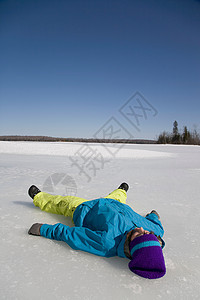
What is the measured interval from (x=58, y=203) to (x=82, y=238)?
0.68 meters

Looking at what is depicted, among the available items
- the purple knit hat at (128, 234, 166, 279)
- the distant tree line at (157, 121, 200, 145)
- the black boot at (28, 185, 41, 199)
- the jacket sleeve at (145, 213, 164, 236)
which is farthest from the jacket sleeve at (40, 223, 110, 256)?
the distant tree line at (157, 121, 200, 145)

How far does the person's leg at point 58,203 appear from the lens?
181cm

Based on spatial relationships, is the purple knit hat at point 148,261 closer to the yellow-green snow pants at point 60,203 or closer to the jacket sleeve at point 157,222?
the jacket sleeve at point 157,222

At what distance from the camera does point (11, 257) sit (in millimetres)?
1230

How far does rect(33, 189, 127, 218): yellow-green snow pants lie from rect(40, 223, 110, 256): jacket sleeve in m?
0.38

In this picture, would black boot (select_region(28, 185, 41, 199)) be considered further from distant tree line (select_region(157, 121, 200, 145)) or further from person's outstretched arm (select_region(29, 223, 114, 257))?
distant tree line (select_region(157, 121, 200, 145))

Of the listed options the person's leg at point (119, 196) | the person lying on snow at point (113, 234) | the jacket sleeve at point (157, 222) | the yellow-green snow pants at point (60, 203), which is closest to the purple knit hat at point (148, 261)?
the person lying on snow at point (113, 234)

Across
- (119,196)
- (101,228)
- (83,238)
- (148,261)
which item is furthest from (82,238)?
(119,196)

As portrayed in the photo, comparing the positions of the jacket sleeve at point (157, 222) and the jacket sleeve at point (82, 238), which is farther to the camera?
the jacket sleeve at point (157, 222)

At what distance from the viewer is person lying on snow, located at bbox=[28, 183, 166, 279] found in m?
1.04

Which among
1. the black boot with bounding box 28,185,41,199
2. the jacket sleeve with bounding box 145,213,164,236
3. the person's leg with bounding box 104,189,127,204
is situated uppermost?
→ the black boot with bounding box 28,185,41,199

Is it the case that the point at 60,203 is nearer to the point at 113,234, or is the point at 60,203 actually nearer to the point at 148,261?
the point at 113,234

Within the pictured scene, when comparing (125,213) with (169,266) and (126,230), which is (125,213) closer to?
(126,230)

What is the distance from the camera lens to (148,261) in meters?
1.02
